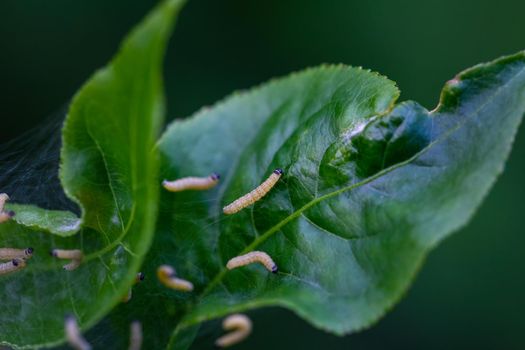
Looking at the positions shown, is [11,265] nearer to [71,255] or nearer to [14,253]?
[14,253]

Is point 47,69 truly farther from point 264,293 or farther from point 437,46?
point 264,293

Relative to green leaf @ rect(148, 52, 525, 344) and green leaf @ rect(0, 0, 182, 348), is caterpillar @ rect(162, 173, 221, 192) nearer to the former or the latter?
green leaf @ rect(148, 52, 525, 344)

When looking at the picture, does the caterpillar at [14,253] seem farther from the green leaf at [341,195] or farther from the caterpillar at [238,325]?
the caterpillar at [238,325]

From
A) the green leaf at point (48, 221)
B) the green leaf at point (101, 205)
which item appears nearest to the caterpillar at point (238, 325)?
the green leaf at point (101, 205)

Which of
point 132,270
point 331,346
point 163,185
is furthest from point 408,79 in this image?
point 132,270

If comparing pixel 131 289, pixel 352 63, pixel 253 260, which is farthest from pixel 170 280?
pixel 352 63
